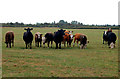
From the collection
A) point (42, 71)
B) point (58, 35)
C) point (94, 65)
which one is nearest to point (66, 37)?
point (58, 35)

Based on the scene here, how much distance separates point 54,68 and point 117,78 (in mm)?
3360

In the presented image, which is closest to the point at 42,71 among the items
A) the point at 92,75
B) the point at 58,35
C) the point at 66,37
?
the point at 92,75

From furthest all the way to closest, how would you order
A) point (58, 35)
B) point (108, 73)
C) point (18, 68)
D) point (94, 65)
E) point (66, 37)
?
point (66, 37), point (58, 35), point (94, 65), point (18, 68), point (108, 73)

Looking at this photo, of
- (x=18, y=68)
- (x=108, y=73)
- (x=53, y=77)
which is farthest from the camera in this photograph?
(x=18, y=68)

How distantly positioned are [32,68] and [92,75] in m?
3.27

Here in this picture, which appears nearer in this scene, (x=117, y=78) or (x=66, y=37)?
(x=117, y=78)

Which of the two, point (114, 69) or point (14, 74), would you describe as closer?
point (14, 74)

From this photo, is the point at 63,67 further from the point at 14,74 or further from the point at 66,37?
the point at 66,37

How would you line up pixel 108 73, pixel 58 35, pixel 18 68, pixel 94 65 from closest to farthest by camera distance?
pixel 108 73 < pixel 18 68 < pixel 94 65 < pixel 58 35

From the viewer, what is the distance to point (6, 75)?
30.1 feet

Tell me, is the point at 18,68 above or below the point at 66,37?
below

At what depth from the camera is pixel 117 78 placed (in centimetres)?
912

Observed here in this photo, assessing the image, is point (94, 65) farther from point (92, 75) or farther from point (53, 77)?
point (53, 77)

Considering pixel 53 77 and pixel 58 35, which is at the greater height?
pixel 58 35
